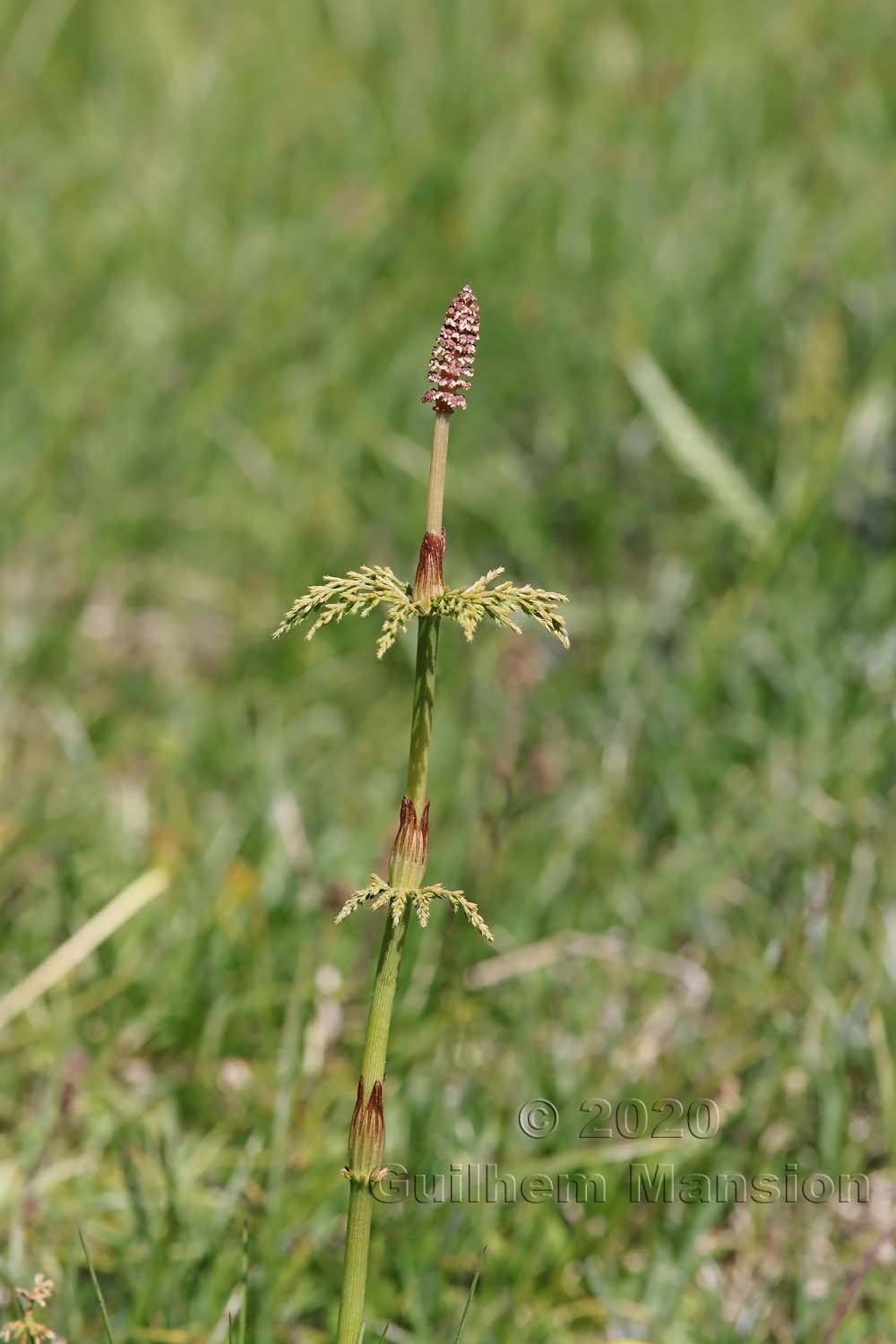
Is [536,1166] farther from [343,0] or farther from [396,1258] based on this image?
[343,0]

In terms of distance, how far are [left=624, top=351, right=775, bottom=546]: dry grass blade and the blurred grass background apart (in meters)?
0.09

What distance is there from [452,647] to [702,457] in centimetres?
83

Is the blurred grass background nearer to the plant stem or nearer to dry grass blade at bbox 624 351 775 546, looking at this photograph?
dry grass blade at bbox 624 351 775 546

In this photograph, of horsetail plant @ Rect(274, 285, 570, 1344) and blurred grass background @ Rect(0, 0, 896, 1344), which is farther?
blurred grass background @ Rect(0, 0, 896, 1344)

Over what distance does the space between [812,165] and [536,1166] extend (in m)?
4.16

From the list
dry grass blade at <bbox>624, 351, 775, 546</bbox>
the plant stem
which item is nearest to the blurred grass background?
dry grass blade at <bbox>624, 351, 775, 546</bbox>

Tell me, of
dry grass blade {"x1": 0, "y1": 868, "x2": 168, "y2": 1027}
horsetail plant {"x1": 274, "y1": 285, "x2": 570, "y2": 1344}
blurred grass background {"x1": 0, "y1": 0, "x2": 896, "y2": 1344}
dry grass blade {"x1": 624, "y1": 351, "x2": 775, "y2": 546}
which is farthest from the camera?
dry grass blade {"x1": 624, "y1": 351, "x2": 775, "y2": 546}

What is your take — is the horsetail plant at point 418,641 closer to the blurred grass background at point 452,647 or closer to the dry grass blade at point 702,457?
the blurred grass background at point 452,647

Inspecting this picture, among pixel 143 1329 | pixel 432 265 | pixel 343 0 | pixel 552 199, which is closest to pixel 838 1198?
pixel 143 1329

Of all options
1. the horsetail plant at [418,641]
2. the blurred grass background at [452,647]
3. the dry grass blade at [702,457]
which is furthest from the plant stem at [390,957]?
the dry grass blade at [702,457]

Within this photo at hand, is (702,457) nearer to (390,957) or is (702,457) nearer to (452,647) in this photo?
(452,647)

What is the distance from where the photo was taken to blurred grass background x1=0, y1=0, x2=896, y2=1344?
243cm

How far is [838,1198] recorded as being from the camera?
252cm

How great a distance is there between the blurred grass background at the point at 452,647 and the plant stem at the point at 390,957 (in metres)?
0.60
